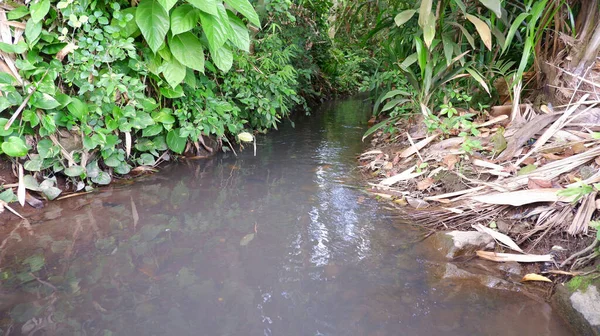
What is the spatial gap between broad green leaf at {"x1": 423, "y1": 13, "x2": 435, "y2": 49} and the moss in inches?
61.3

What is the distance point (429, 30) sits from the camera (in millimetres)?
2373

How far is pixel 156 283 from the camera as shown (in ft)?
4.61

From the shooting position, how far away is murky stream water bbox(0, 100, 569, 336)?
121cm

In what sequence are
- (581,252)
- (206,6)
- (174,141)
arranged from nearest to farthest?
(581,252) < (206,6) < (174,141)

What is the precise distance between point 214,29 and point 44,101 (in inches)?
38.2

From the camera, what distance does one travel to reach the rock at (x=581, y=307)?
3.72ft

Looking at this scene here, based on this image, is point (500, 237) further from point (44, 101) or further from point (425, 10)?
point (44, 101)

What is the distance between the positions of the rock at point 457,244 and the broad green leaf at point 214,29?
156cm

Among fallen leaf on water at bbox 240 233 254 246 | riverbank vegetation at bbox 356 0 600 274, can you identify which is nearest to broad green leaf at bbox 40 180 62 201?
fallen leaf on water at bbox 240 233 254 246

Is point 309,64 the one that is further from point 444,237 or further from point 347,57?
point 444,237

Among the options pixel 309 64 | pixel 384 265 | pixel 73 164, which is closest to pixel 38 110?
pixel 73 164

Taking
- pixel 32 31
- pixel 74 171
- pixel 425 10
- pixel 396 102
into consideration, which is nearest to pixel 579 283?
pixel 425 10

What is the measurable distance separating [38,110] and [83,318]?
A: 4.38 ft

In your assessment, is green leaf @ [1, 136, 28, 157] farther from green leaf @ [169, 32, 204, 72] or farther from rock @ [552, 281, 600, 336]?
rock @ [552, 281, 600, 336]
